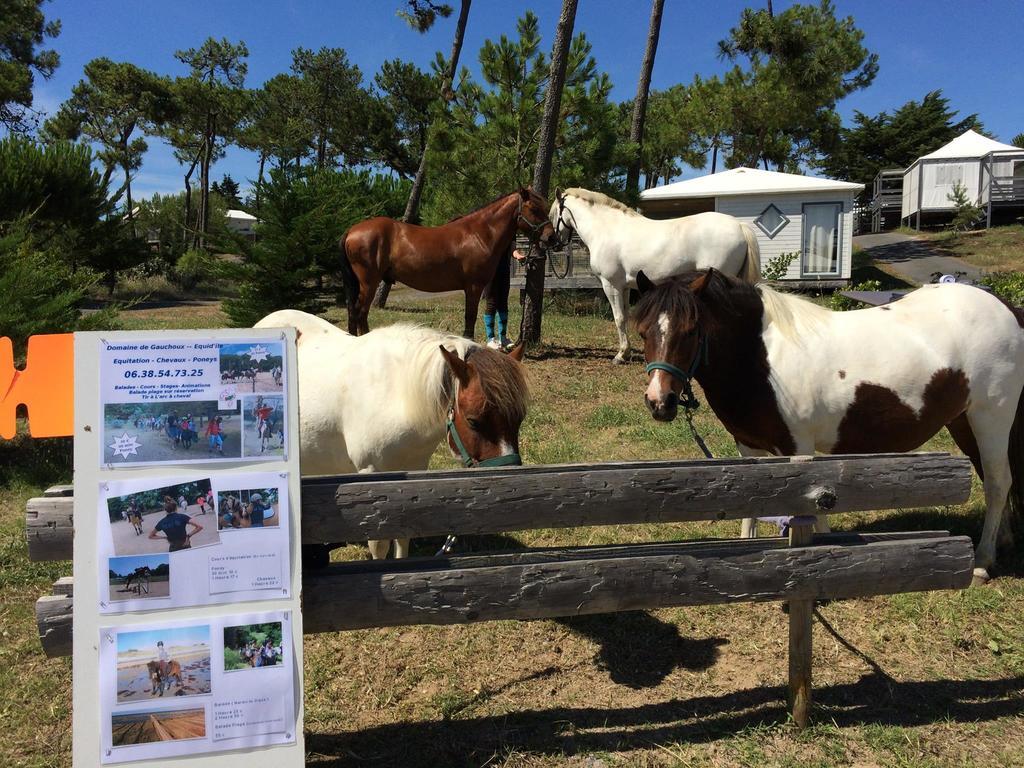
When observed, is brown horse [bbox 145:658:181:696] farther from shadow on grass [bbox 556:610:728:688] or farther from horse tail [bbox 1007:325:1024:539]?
horse tail [bbox 1007:325:1024:539]

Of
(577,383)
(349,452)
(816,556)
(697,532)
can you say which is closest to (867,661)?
(816,556)

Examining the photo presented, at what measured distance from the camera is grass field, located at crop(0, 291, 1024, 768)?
2744mm

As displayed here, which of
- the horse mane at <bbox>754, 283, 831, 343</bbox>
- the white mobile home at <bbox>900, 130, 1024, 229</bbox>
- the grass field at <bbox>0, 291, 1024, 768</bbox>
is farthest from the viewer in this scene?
the white mobile home at <bbox>900, 130, 1024, 229</bbox>

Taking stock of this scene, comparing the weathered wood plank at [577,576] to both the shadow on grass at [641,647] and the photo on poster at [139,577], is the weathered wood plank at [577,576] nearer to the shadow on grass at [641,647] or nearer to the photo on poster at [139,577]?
the photo on poster at [139,577]

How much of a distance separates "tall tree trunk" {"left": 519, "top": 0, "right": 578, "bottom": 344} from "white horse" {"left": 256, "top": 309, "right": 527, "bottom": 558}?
5.85m

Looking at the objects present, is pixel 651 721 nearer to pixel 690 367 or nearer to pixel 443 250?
pixel 690 367

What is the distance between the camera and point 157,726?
2043mm

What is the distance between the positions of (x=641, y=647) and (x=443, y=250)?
6.66 meters

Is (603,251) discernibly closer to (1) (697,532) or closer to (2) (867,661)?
(1) (697,532)

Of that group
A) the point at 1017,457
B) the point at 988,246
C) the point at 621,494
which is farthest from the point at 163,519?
the point at 988,246

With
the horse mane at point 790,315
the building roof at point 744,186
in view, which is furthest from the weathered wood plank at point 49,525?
the building roof at point 744,186

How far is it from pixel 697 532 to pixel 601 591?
2591 mm

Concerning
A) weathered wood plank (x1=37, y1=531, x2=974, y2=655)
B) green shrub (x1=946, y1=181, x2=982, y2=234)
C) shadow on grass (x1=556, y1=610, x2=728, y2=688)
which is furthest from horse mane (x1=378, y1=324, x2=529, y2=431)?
green shrub (x1=946, y1=181, x2=982, y2=234)

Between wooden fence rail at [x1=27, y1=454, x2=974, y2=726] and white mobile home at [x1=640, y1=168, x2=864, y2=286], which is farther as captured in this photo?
white mobile home at [x1=640, y1=168, x2=864, y2=286]
